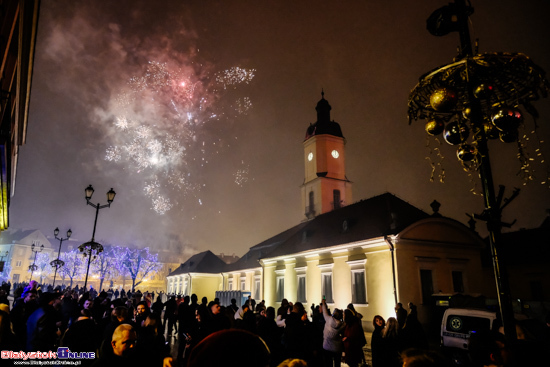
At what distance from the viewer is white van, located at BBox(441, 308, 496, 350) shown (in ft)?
35.3

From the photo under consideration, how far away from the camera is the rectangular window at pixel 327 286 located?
24227 millimetres

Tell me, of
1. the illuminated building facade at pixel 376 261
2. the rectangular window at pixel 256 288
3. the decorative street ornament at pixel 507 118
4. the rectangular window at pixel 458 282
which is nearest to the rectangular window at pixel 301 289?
the illuminated building facade at pixel 376 261

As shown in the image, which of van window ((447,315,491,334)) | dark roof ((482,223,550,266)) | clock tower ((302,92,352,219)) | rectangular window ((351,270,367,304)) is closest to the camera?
van window ((447,315,491,334))

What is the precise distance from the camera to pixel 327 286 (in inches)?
968

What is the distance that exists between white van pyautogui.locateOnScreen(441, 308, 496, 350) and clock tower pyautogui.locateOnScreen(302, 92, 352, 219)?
34.1 meters

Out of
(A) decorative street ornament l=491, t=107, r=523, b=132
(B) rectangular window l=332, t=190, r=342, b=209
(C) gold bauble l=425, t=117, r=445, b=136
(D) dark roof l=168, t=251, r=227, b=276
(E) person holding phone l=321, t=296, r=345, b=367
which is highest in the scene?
(B) rectangular window l=332, t=190, r=342, b=209

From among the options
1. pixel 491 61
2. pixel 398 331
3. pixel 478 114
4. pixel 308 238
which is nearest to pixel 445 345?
pixel 398 331

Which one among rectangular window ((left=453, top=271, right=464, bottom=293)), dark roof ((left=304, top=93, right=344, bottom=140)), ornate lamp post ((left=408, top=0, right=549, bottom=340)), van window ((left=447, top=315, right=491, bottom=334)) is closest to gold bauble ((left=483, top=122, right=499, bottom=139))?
ornate lamp post ((left=408, top=0, right=549, bottom=340))

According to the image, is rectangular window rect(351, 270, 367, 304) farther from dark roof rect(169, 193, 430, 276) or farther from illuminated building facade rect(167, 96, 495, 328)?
dark roof rect(169, 193, 430, 276)

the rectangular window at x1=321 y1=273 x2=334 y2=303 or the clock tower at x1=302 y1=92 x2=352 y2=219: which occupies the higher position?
the clock tower at x1=302 y1=92 x2=352 y2=219

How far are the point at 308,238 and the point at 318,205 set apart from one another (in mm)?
16689

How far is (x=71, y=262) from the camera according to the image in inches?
3450

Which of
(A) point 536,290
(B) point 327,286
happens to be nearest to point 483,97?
(B) point 327,286

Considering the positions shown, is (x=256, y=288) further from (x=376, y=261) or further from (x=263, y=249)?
(x=376, y=261)
